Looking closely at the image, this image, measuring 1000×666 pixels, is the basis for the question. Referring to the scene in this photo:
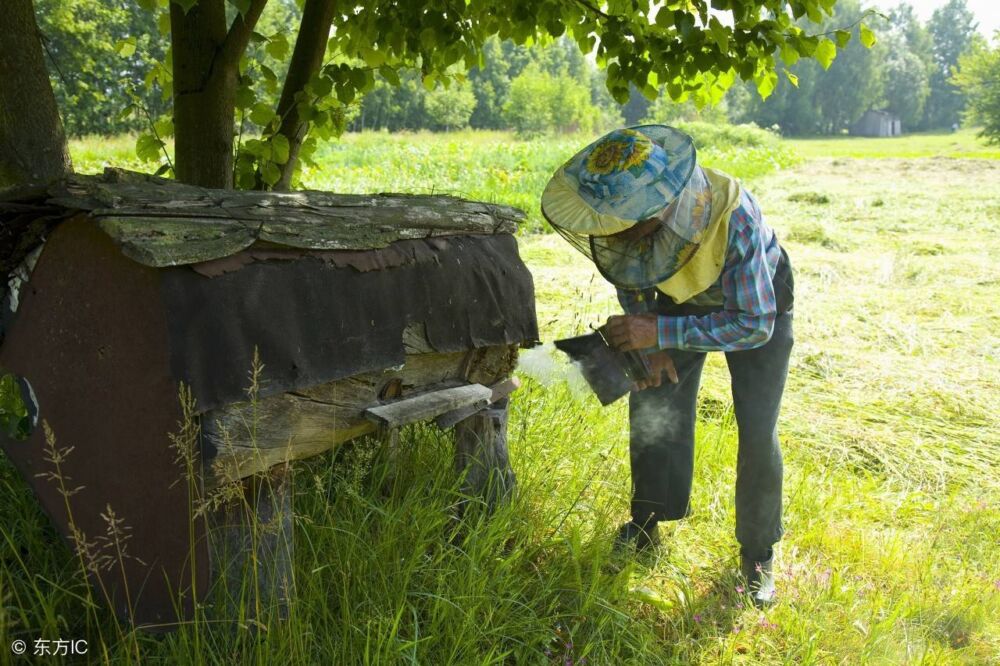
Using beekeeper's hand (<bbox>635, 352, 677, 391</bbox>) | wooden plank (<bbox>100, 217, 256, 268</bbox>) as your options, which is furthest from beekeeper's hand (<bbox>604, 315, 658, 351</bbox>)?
wooden plank (<bbox>100, 217, 256, 268</bbox>)

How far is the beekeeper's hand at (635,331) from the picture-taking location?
277cm

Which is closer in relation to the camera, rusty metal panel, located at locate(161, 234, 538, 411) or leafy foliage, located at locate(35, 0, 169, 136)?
rusty metal panel, located at locate(161, 234, 538, 411)

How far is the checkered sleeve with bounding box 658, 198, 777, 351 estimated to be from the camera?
8.64 ft

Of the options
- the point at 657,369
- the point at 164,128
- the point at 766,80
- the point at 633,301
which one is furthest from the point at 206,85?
the point at 766,80

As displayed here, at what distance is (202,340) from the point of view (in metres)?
1.83

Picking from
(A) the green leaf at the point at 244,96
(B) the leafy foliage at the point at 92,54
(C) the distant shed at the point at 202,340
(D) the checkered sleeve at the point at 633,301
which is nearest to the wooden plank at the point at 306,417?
(C) the distant shed at the point at 202,340

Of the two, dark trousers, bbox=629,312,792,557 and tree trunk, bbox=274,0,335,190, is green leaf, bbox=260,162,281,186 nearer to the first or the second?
tree trunk, bbox=274,0,335,190

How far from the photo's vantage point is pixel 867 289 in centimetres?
829

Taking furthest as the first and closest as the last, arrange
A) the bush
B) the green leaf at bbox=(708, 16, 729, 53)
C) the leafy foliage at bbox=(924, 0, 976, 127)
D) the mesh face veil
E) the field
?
1. the leafy foliage at bbox=(924, 0, 976, 127)
2. the bush
3. the green leaf at bbox=(708, 16, 729, 53)
4. the mesh face veil
5. the field

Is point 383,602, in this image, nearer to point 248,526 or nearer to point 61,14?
point 248,526

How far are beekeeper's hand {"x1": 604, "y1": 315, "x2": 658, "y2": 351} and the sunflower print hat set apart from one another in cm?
15

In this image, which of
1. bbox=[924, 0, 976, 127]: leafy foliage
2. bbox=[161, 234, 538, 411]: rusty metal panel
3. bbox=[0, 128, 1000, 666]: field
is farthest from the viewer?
bbox=[924, 0, 976, 127]: leafy foliage

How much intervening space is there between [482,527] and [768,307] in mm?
1321

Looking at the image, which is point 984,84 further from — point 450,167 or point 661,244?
point 661,244
